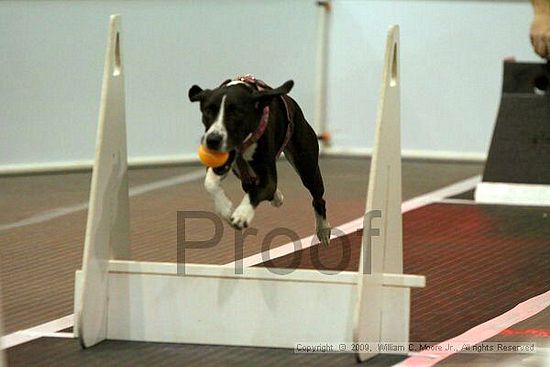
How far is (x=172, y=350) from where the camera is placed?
425 centimetres

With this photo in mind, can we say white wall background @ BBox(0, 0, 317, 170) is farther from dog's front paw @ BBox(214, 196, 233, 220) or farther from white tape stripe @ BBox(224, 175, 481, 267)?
dog's front paw @ BBox(214, 196, 233, 220)

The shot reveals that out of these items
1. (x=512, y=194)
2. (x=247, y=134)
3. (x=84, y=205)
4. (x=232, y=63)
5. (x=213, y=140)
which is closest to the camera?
(x=213, y=140)

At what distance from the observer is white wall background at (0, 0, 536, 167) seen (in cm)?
876

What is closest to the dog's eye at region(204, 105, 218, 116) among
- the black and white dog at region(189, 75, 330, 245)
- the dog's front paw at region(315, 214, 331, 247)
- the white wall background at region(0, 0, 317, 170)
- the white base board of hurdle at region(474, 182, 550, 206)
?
the black and white dog at region(189, 75, 330, 245)

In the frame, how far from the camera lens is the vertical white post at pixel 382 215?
405 centimetres

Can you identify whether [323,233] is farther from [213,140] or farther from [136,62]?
[136,62]

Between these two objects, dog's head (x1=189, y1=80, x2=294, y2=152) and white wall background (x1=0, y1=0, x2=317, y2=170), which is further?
white wall background (x1=0, y1=0, x2=317, y2=170)

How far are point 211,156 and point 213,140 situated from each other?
0.08 metres

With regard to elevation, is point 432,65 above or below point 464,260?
above

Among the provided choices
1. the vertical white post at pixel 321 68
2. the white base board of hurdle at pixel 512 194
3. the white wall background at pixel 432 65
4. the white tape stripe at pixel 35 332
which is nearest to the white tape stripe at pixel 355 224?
the white base board of hurdle at pixel 512 194

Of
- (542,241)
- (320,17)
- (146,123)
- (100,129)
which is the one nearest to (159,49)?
(146,123)

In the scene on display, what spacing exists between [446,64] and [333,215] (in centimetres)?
341

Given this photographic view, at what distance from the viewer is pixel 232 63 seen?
9719mm

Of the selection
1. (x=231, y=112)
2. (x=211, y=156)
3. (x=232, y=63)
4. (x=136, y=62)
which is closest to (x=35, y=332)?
(x=211, y=156)
